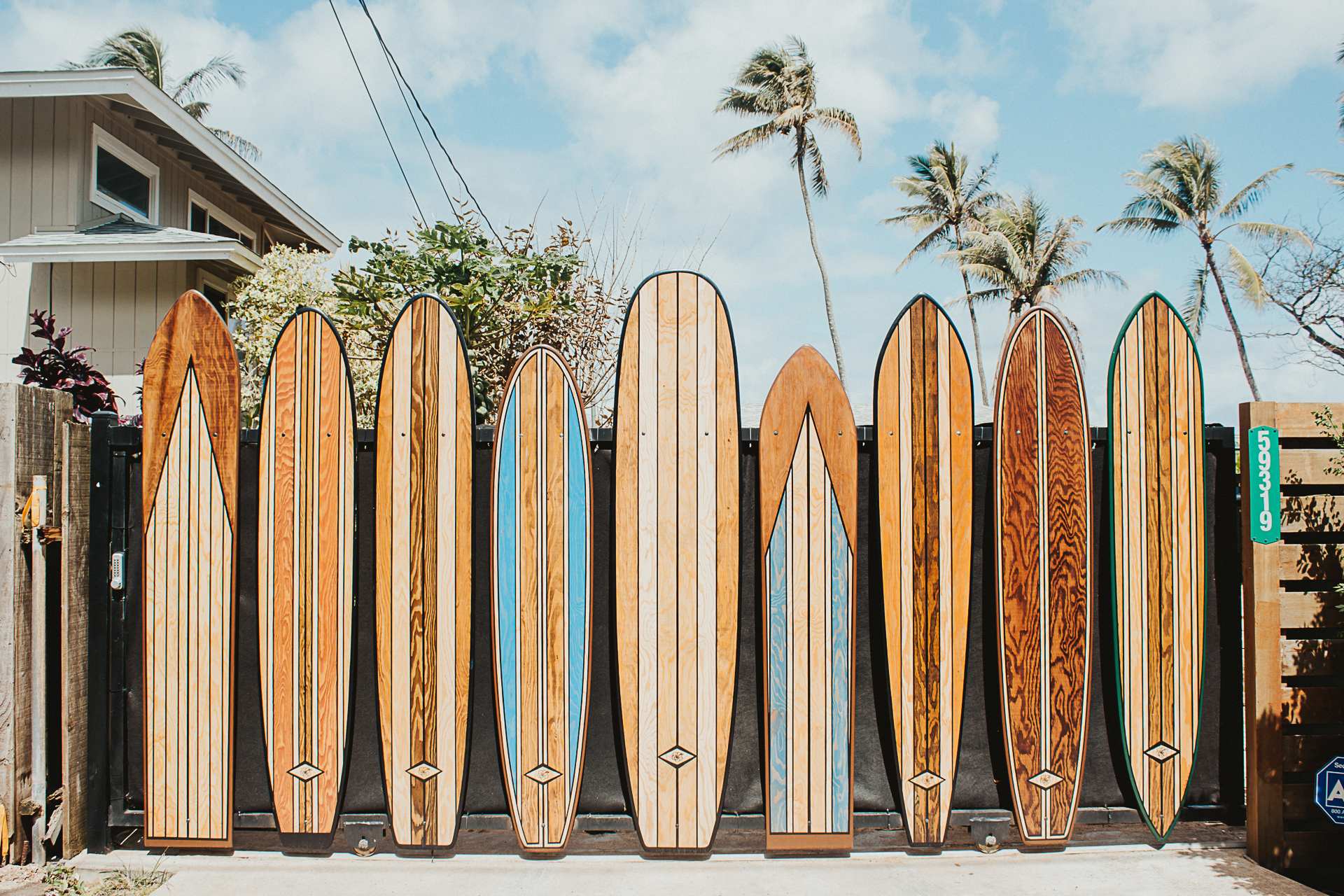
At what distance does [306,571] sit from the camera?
2199 millimetres

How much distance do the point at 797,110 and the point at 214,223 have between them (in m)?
12.9

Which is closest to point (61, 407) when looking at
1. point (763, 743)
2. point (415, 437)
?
point (415, 437)

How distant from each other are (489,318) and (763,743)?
7.97 feet

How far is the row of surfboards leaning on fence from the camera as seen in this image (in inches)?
85.5

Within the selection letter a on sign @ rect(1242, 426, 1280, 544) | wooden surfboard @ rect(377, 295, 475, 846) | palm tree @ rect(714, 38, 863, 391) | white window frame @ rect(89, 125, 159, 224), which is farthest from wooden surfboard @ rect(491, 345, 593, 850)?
palm tree @ rect(714, 38, 863, 391)

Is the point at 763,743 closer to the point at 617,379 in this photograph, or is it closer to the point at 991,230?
the point at 617,379

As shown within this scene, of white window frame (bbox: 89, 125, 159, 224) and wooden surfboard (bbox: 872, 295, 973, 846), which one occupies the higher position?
white window frame (bbox: 89, 125, 159, 224)

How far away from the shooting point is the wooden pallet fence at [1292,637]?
2.15 metres

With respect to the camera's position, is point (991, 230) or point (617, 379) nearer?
point (617, 379)

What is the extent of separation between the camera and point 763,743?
7.13ft

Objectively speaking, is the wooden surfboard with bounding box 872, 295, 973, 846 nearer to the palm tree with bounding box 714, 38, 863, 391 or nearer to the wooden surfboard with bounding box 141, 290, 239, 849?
the wooden surfboard with bounding box 141, 290, 239, 849

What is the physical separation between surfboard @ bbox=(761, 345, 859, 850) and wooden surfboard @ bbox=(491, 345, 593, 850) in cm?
58

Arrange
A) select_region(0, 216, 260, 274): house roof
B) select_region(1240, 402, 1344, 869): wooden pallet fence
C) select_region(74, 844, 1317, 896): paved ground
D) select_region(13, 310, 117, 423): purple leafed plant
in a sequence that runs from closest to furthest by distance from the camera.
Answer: select_region(74, 844, 1317, 896): paved ground
select_region(1240, 402, 1344, 869): wooden pallet fence
select_region(13, 310, 117, 423): purple leafed plant
select_region(0, 216, 260, 274): house roof

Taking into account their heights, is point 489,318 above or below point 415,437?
above
